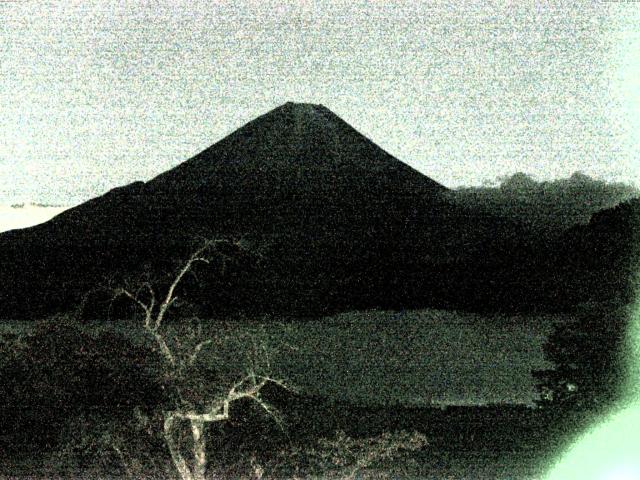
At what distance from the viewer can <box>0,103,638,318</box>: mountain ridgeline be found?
51.4 feet

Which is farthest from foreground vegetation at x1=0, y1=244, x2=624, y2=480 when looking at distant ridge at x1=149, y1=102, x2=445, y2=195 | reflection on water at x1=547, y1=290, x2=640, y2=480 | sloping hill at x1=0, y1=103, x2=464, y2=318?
distant ridge at x1=149, y1=102, x2=445, y2=195

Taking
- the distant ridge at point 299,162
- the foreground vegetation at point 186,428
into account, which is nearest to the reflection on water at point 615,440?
the foreground vegetation at point 186,428

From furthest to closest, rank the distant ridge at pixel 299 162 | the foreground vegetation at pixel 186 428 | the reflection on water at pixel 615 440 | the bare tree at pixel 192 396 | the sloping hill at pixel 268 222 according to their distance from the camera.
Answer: the distant ridge at pixel 299 162 → the sloping hill at pixel 268 222 → the foreground vegetation at pixel 186 428 → the reflection on water at pixel 615 440 → the bare tree at pixel 192 396

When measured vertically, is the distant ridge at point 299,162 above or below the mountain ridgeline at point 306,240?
above

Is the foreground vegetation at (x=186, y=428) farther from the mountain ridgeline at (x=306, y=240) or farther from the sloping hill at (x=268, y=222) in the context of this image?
the sloping hill at (x=268, y=222)

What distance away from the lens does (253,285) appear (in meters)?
21.3

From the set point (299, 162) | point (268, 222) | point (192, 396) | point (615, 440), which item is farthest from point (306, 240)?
point (192, 396)

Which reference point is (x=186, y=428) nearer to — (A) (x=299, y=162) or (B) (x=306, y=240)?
(B) (x=306, y=240)

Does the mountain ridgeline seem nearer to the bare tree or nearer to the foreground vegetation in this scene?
the bare tree

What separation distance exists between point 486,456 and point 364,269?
1307cm

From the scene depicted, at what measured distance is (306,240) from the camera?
27547 mm

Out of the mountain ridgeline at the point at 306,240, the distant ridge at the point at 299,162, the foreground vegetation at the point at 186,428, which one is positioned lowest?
the foreground vegetation at the point at 186,428

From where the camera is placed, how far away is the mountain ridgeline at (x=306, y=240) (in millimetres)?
15664

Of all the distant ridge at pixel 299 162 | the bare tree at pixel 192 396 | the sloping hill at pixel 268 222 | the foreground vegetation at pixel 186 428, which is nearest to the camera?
the bare tree at pixel 192 396
